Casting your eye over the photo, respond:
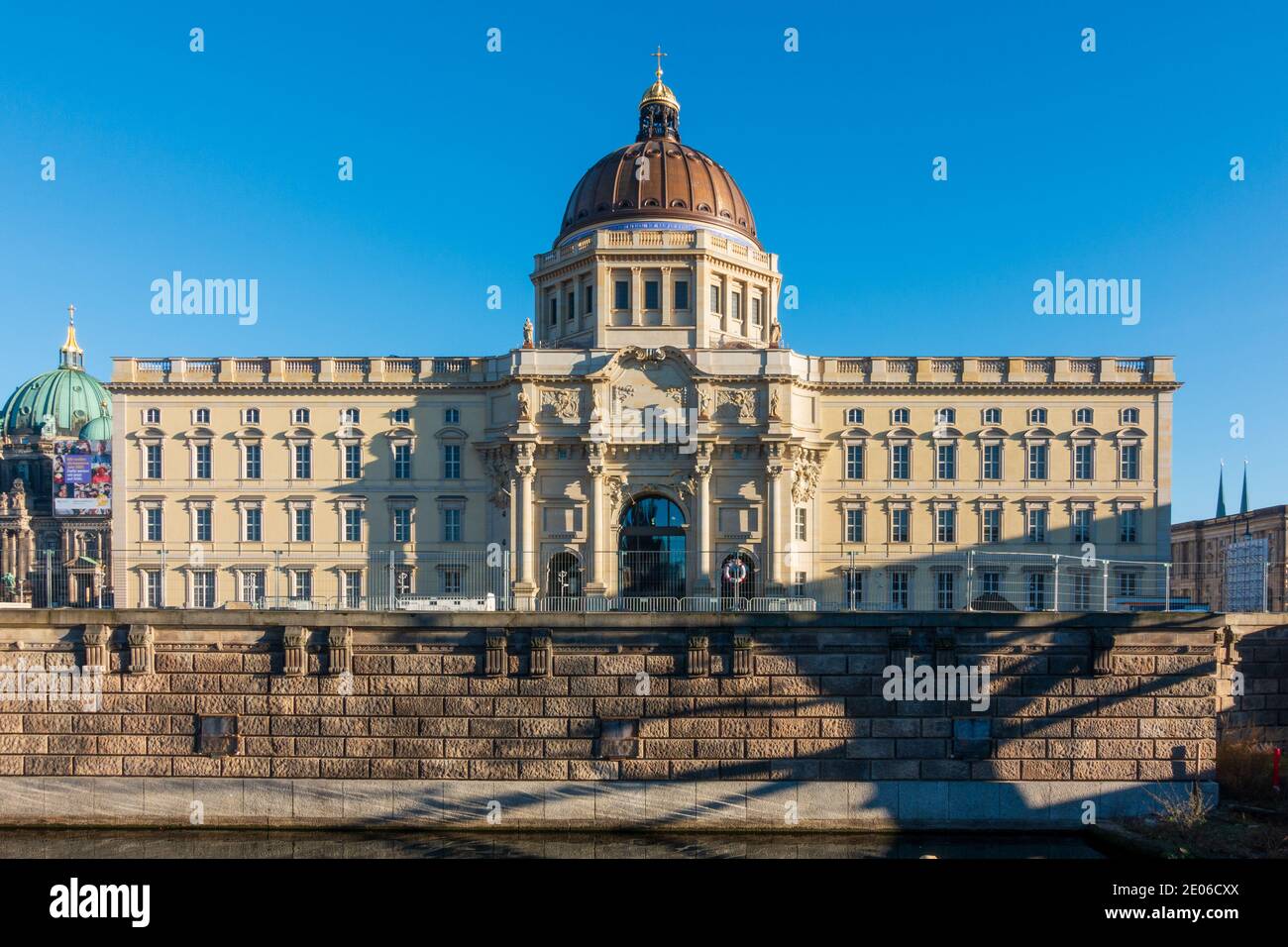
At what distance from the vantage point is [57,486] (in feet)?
333

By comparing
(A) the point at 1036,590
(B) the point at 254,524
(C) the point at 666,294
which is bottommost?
(A) the point at 1036,590

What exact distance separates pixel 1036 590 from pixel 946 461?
27.7ft

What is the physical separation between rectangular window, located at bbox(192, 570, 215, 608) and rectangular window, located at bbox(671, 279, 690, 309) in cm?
3015

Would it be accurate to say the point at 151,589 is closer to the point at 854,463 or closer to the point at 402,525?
the point at 402,525

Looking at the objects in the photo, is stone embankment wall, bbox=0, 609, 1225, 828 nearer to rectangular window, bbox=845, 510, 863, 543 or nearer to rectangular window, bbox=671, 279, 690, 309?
rectangular window, bbox=845, 510, 863, 543

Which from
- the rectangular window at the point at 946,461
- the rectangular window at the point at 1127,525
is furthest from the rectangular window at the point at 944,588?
the rectangular window at the point at 1127,525

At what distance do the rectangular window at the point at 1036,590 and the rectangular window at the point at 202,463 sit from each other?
151ft

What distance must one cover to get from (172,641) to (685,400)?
28256 millimetres

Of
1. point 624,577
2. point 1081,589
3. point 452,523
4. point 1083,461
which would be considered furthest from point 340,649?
point 1083,461

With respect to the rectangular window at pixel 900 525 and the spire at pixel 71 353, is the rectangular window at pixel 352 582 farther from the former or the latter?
the spire at pixel 71 353

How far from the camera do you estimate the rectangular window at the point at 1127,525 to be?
163ft

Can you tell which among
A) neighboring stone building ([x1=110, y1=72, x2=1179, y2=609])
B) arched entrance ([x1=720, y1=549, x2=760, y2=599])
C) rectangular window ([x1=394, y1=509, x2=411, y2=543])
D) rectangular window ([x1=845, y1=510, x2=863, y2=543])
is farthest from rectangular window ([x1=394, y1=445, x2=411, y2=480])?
rectangular window ([x1=845, y1=510, x2=863, y2=543])

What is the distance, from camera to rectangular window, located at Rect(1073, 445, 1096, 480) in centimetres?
5006

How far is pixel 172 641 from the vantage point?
26.2 m
